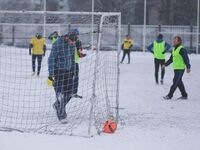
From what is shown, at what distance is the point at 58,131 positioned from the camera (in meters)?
9.98

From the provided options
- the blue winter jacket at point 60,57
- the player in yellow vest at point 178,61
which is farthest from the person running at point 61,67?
the player in yellow vest at point 178,61

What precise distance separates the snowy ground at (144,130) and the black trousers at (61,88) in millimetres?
1203

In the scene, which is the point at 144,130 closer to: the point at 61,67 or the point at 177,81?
the point at 61,67

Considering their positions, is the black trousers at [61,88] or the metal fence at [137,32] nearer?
the black trousers at [61,88]

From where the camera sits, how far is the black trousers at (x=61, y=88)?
10656 mm

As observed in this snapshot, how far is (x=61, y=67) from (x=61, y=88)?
412 mm

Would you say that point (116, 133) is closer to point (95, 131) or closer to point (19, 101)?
point (95, 131)

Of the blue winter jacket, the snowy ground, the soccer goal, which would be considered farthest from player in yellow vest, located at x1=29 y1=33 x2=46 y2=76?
the blue winter jacket

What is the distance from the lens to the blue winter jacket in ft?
34.5

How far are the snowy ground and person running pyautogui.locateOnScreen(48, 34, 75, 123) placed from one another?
1.25m

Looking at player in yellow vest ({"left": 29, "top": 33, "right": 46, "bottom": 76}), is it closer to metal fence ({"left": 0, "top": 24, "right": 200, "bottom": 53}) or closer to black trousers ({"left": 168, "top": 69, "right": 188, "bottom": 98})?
black trousers ({"left": 168, "top": 69, "right": 188, "bottom": 98})

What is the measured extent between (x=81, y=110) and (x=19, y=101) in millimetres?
1832

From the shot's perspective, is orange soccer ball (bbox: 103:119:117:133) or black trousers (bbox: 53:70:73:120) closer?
orange soccer ball (bbox: 103:119:117:133)

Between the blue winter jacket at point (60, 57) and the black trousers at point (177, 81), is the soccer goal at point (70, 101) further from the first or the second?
the black trousers at point (177, 81)
